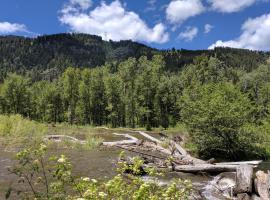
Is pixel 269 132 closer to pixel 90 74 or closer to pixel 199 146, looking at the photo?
pixel 199 146

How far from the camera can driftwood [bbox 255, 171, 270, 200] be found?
12.8m

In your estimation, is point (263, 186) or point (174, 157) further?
point (174, 157)

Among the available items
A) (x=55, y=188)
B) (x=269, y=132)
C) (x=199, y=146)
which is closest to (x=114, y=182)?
(x=55, y=188)

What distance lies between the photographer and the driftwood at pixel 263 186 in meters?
12.8

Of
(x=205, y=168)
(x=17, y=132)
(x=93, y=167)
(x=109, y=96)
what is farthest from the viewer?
Answer: (x=109, y=96)

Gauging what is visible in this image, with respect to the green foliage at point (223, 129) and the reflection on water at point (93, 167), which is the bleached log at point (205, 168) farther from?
the green foliage at point (223, 129)

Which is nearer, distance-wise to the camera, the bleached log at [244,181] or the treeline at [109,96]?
the bleached log at [244,181]

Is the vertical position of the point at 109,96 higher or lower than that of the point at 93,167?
higher

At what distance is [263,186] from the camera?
43.5ft

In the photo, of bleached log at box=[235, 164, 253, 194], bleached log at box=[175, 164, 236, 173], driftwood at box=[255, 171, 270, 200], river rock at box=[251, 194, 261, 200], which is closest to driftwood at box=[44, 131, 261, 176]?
bleached log at box=[175, 164, 236, 173]

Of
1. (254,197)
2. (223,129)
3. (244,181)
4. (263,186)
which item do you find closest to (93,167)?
(244,181)

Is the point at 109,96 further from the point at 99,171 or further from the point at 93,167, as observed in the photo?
the point at 99,171

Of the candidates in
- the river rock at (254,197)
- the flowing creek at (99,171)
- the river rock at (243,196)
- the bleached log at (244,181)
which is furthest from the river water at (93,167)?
the river rock at (254,197)

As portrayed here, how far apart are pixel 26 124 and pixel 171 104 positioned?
50888 millimetres
